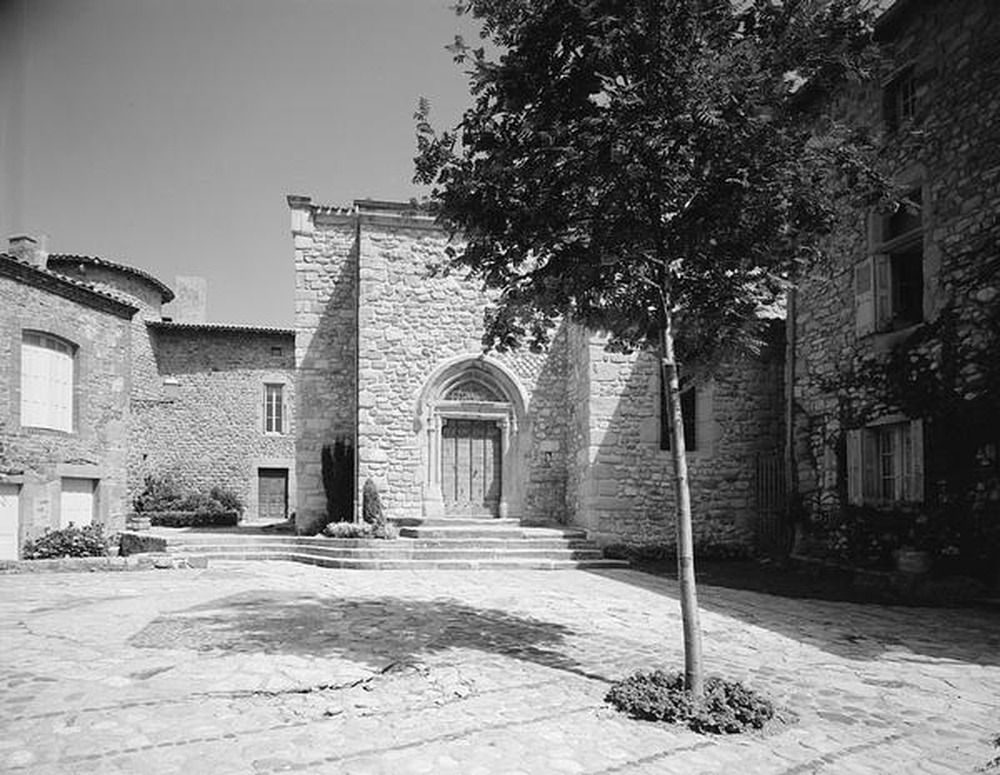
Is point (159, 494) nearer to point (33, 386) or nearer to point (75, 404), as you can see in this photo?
point (75, 404)

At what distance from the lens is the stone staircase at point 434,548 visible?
12.4m

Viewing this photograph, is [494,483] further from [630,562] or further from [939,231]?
[939,231]

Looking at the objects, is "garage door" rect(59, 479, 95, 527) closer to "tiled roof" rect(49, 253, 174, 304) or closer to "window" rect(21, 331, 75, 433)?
"window" rect(21, 331, 75, 433)

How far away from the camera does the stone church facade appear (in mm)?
14039

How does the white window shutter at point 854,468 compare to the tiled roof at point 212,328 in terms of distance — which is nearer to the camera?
the white window shutter at point 854,468

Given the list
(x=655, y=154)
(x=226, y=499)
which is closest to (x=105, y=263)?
(x=226, y=499)

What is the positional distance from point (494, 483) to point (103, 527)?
24.8 feet

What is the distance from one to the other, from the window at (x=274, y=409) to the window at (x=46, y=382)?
9651 millimetres

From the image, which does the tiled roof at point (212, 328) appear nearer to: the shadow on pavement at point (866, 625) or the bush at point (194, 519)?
the bush at point (194, 519)

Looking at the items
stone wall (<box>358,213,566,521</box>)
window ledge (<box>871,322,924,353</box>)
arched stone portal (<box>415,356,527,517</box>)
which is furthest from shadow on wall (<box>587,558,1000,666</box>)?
arched stone portal (<box>415,356,527,517</box>)

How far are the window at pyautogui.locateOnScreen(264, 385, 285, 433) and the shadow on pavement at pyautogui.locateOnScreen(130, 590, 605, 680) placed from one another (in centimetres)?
1565

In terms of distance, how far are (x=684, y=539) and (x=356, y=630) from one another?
11.4 ft

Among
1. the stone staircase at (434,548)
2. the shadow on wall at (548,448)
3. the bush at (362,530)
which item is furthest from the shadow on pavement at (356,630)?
the shadow on wall at (548,448)

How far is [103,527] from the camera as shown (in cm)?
Answer: 1406
